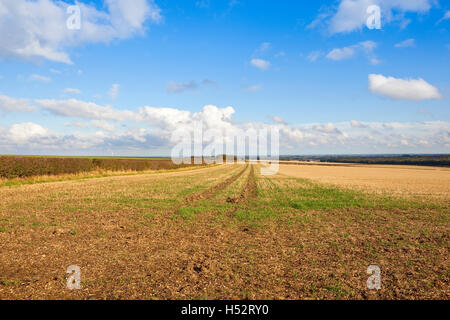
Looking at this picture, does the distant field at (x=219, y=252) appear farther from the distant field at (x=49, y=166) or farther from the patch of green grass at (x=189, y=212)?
the distant field at (x=49, y=166)

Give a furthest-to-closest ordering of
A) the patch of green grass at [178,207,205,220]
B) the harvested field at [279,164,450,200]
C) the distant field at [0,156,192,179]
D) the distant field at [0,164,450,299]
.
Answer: the distant field at [0,156,192,179] → the harvested field at [279,164,450,200] → the patch of green grass at [178,207,205,220] → the distant field at [0,164,450,299]

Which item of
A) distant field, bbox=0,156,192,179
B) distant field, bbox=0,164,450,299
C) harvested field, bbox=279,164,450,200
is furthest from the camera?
distant field, bbox=0,156,192,179

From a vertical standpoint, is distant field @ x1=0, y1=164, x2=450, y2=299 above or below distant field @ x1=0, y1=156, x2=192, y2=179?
below

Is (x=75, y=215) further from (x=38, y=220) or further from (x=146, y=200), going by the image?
(x=146, y=200)

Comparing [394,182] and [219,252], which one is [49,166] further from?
[394,182]

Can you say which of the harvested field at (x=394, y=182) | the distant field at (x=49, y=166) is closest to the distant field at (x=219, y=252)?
the harvested field at (x=394, y=182)

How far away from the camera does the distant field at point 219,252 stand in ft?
17.5

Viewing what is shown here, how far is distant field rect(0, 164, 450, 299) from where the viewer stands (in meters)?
5.35

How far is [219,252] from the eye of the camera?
752 centimetres

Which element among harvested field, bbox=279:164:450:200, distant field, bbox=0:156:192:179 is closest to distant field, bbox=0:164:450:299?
harvested field, bbox=279:164:450:200

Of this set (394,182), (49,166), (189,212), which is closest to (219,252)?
(189,212)

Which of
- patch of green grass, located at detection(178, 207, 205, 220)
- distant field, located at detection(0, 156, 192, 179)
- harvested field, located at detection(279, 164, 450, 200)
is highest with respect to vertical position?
distant field, located at detection(0, 156, 192, 179)

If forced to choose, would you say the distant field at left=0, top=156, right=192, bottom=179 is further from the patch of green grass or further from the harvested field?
the harvested field
